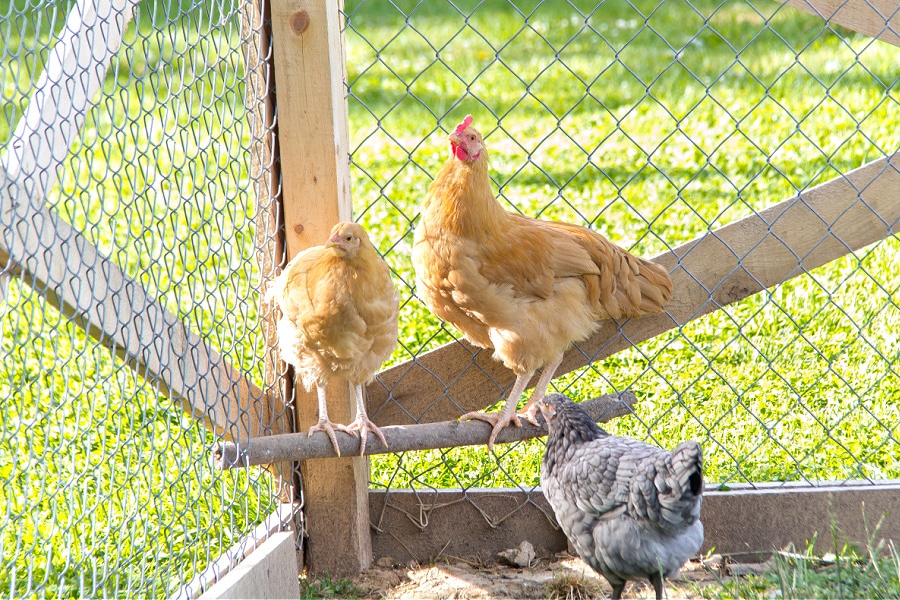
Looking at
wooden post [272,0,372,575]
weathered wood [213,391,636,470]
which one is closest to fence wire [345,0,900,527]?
wooden post [272,0,372,575]

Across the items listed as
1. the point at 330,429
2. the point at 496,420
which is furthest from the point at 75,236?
the point at 496,420

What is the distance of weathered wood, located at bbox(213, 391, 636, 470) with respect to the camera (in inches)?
89.4

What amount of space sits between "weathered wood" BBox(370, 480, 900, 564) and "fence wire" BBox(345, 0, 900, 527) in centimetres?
4

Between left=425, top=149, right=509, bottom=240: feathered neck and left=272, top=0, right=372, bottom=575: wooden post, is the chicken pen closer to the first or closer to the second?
left=272, top=0, right=372, bottom=575: wooden post

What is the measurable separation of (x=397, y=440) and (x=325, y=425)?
8.6 inches

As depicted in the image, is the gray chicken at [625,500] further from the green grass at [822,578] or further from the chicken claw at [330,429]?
the chicken claw at [330,429]

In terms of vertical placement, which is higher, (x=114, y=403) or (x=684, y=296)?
(x=684, y=296)

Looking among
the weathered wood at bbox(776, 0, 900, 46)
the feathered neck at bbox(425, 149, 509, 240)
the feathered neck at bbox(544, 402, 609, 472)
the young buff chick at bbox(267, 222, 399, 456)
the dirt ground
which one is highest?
the weathered wood at bbox(776, 0, 900, 46)

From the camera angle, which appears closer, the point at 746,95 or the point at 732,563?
the point at 732,563

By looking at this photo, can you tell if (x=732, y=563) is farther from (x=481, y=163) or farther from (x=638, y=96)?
(x=638, y=96)

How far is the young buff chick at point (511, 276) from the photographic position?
2.55 m

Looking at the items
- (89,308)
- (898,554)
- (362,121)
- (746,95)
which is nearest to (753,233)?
(898,554)

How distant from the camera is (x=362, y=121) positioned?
7582 millimetres

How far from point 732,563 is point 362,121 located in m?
5.65
